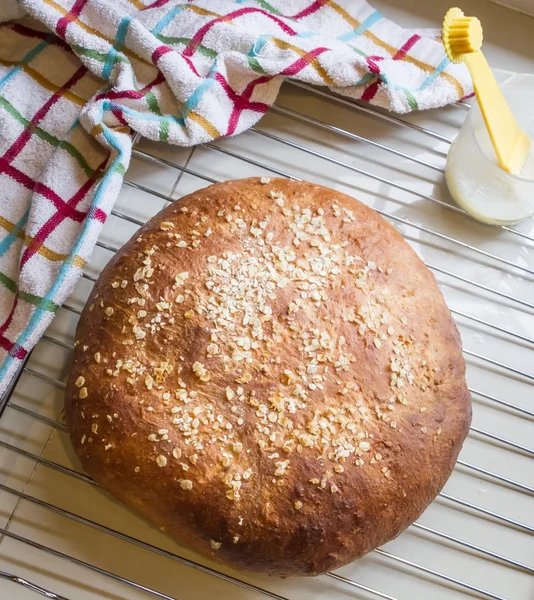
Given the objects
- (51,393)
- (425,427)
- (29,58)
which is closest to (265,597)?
(425,427)

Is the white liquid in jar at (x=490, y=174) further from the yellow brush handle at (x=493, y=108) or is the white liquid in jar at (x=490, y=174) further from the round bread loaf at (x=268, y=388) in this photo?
the round bread loaf at (x=268, y=388)

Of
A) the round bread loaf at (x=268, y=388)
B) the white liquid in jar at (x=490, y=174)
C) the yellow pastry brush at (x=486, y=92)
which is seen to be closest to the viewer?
the round bread loaf at (x=268, y=388)

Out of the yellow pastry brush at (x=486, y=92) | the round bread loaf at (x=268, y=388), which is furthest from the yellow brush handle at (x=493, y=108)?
the round bread loaf at (x=268, y=388)

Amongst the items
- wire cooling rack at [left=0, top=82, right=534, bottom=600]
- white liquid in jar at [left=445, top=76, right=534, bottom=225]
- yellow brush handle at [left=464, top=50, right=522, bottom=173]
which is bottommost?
wire cooling rack at [left=0, top=82, right=534, bottom=600]

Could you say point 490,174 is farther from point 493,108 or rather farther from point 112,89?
point 112,89

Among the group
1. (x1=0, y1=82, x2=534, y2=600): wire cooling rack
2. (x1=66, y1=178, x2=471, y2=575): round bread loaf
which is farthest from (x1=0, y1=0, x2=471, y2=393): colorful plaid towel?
(x1=66, y1=178, x2=471, y2=575): round bread loaf

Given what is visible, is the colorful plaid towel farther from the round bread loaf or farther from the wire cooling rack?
the round bread loaf
